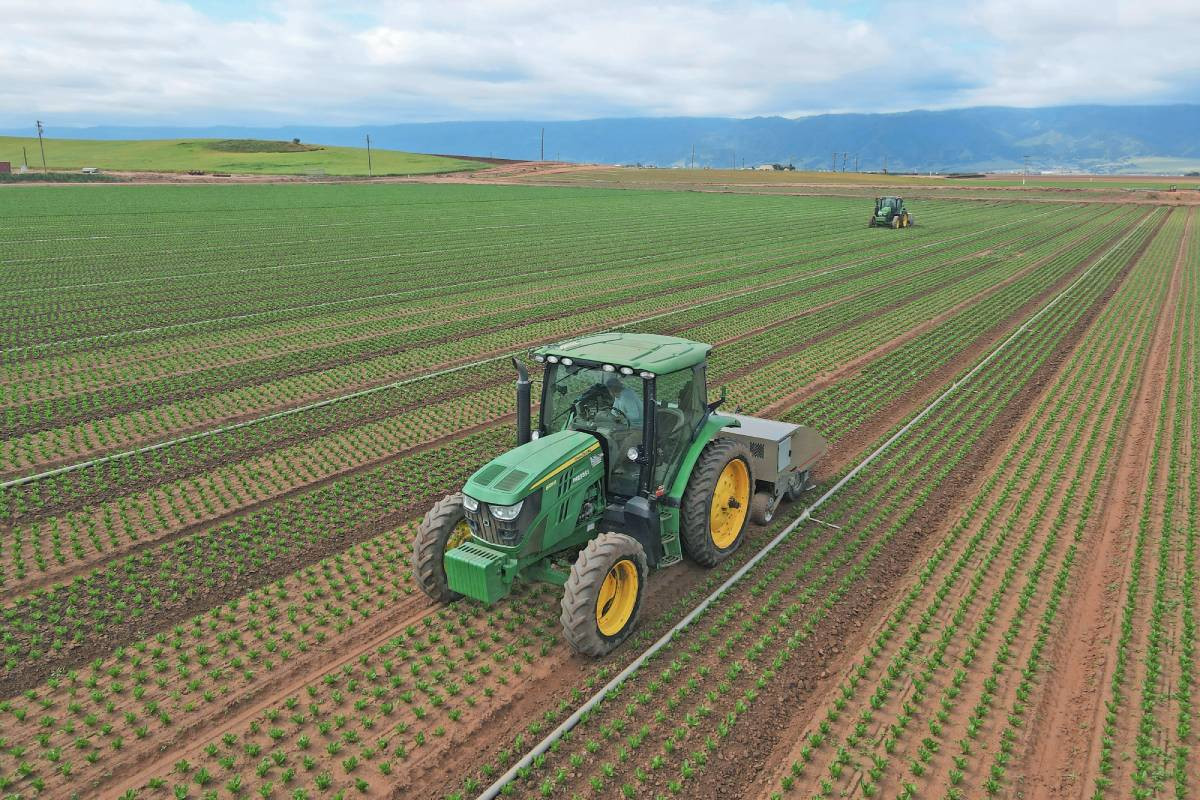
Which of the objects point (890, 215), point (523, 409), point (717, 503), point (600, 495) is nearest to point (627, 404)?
point (600, 495)

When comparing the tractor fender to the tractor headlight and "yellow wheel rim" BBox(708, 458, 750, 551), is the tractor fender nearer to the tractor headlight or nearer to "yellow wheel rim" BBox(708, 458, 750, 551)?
"yellow wheel rim" BBox(708, 458, 750, 551)

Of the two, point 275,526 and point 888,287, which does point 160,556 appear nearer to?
point 275,526

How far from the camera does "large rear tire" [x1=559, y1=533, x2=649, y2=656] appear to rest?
255 inches

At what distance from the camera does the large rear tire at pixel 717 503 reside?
25.7 ft

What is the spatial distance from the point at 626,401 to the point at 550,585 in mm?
2062

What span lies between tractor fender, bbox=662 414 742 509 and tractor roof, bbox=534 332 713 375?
2.53 ft

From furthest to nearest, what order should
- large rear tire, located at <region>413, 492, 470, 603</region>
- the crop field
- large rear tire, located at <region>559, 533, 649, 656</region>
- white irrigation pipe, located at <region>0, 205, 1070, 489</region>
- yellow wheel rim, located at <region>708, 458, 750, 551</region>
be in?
white irrigation pipe, located at <region>0, 205, 1070, 489</region>, yellow wheel rim, located at <region>708, 458, 750, 551</region>, large rear tire, located at <region>413, 492, 470, 603</region>, large rear tire, located at <region>559, 533, 649, 656</region>, the crop field

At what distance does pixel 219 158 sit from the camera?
106562 millimetres

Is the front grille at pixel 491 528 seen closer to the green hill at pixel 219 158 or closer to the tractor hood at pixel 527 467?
the tractor hood at pixel 527 467

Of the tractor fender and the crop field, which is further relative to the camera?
the tractor fender

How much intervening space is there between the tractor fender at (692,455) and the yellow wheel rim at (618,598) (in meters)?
0.98

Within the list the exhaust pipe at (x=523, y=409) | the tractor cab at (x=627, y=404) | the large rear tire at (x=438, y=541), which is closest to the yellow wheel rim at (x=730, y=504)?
the tractor cab at (x=627, y=404)

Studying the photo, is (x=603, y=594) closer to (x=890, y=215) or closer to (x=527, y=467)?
(x=527, y=467)

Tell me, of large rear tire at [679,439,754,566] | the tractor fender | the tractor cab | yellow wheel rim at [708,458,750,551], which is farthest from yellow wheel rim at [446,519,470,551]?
yellow wheel rim at [708,458,750,551]
